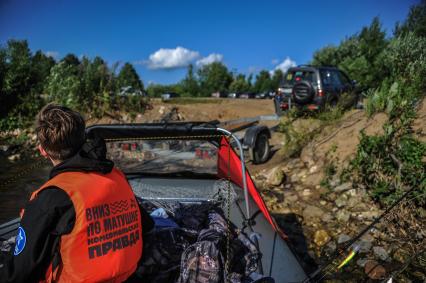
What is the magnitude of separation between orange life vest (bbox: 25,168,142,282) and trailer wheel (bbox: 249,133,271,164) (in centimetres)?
684

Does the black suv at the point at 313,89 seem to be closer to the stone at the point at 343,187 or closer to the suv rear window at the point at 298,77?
the suv rear window at the point at 298,77

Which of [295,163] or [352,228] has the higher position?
[295,163]

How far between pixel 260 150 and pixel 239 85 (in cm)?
5371

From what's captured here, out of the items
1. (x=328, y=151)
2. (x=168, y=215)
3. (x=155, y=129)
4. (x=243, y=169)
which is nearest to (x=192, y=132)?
(x=155, y=129)

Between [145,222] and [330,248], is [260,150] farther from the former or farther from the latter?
[145,222]

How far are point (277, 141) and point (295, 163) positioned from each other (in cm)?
306

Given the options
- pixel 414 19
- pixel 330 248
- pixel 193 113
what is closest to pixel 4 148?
pixel 193 113

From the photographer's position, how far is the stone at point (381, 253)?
189 inches

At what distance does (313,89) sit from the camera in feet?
37.2

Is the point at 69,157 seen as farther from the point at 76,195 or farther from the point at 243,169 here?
the point at 243,169

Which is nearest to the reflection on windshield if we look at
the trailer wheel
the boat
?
the boat

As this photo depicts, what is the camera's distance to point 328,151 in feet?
25.8

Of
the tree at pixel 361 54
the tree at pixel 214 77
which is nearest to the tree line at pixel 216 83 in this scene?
the tree at pixel 214 77

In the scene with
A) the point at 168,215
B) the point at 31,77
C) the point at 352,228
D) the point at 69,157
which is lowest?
the point at 352,228
